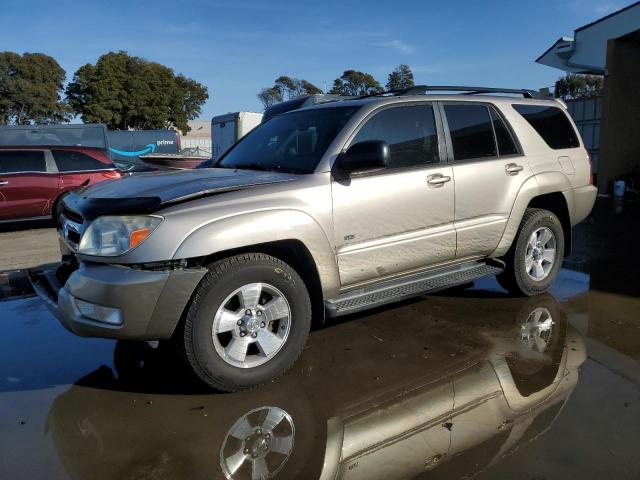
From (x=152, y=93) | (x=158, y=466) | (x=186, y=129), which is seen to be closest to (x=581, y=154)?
(x=158, y=466)

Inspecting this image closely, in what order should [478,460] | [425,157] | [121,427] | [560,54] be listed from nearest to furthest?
[478,460] → [121,427] → [425,157] → [560,54]

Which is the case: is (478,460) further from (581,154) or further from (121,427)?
(581,154)

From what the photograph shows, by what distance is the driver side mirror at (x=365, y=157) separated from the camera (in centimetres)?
355

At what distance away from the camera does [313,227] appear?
3496 millimetres

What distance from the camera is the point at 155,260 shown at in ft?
9.86

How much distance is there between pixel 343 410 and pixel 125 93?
55.5 meters

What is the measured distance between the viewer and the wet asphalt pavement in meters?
2.61

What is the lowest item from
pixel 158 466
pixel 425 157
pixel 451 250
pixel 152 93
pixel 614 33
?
pixel 158 466

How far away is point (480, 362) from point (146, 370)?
2298 mm

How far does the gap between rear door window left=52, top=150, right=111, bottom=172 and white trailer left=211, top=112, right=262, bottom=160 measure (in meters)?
7.81

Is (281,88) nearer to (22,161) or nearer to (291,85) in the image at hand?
(291,85)

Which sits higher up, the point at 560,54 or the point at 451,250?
the point at 560,54

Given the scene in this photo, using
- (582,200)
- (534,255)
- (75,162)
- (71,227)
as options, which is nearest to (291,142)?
(71,227)

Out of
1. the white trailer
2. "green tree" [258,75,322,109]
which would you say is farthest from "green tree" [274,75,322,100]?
the white trailer
